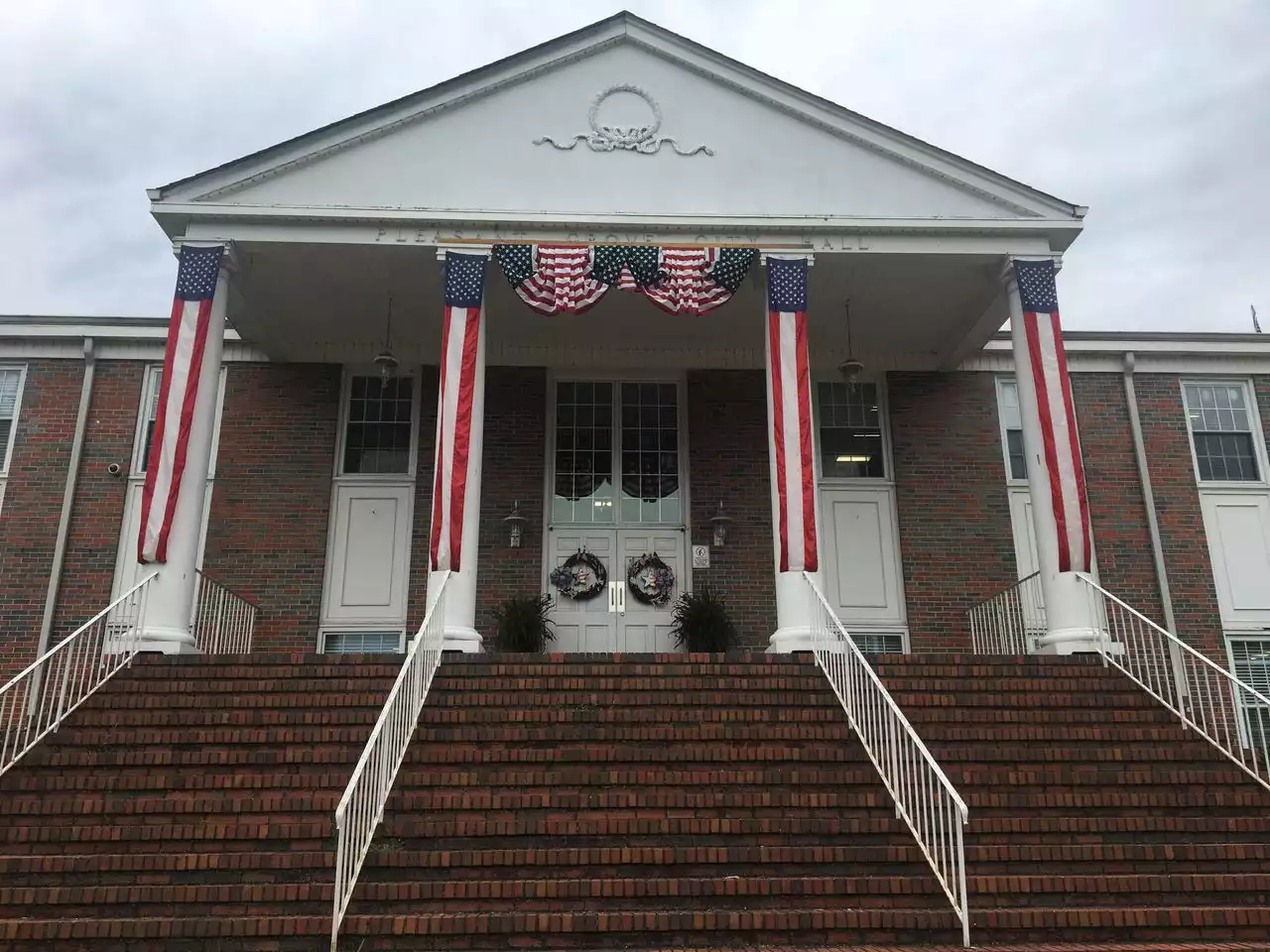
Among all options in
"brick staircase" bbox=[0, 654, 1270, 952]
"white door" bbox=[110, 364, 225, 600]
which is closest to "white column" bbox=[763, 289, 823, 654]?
"brick staircase" bbox=[0, 654, 1270, 952]

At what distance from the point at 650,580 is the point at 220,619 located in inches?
212

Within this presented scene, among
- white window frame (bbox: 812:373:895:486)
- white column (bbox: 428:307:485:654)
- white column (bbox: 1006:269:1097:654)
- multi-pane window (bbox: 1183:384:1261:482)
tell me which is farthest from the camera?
multi-pane window (bbox: 1183:384:1261:482)

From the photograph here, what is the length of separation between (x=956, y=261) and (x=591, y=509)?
563 cm

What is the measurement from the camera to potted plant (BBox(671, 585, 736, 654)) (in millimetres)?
12750

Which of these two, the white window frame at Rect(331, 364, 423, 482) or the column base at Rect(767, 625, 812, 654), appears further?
the white window frame at Rect(331, 364, 423, 482)

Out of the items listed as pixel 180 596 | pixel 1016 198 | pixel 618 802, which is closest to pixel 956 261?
pixel 1016 198

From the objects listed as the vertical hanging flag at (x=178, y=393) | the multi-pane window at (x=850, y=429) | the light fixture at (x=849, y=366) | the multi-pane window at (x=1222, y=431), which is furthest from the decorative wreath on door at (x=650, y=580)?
the multi-pane window at (x=1222, y=431)

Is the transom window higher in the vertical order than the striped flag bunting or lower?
lower

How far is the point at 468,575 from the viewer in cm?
1044

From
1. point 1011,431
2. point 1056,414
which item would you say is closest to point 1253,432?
point 1011,431

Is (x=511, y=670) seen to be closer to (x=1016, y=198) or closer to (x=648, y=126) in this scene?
(x=648, y=126)

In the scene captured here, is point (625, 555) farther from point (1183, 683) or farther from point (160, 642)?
point (1183, 683)

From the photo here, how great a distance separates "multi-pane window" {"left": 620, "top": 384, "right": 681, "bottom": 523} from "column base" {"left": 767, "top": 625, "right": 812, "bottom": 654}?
4.02m

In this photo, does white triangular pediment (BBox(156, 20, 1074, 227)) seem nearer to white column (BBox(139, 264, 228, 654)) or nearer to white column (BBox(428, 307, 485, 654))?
white column (BBox(139, 264, 228, 654))
